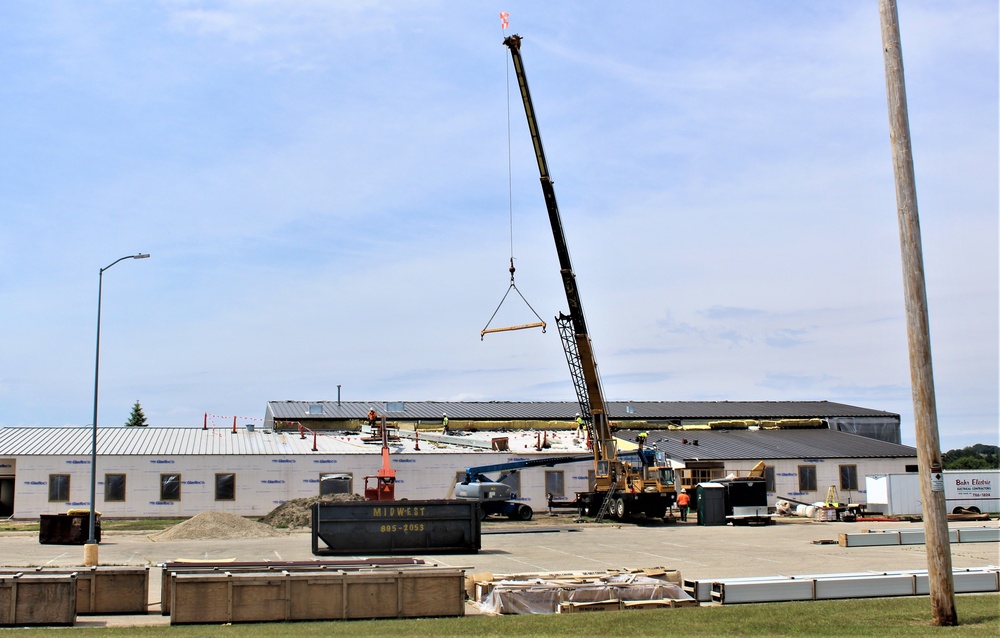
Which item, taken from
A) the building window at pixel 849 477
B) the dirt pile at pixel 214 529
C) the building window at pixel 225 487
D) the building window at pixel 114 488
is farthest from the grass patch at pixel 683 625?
the building window at pixel 849 477

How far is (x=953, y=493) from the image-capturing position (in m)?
50.4

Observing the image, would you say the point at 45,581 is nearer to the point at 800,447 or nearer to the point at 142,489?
the point at 142,489

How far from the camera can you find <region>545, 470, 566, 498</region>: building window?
54.5 metres

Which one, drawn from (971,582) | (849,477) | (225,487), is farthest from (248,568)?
(849,477)

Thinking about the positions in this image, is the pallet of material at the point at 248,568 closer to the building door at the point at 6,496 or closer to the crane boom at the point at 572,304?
the crane boom at the point at 572,304

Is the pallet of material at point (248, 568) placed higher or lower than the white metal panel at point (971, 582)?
higher

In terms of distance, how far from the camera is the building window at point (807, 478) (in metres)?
56.9

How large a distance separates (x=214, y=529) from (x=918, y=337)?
3043 centimetres

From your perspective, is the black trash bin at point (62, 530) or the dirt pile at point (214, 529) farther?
the dirt pile at point (214, 529)

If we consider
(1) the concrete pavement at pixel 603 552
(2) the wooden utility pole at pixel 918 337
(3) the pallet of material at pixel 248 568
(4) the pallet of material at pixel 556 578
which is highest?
(2) the wooden utility pole at pixel 918 337

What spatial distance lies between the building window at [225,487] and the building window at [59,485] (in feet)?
23.6

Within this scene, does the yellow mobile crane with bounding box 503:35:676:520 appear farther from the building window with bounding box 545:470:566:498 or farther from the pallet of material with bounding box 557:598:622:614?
the pallet of material with bounding box 557:598:622:614

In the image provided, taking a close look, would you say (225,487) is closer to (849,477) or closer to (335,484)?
(335,484)

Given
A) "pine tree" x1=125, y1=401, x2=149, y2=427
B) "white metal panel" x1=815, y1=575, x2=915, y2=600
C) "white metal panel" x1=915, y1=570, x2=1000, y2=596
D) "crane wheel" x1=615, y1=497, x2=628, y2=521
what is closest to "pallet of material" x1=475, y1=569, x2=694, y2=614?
"white metal panel" x1=815, y1=575, x2=915, y2=600
